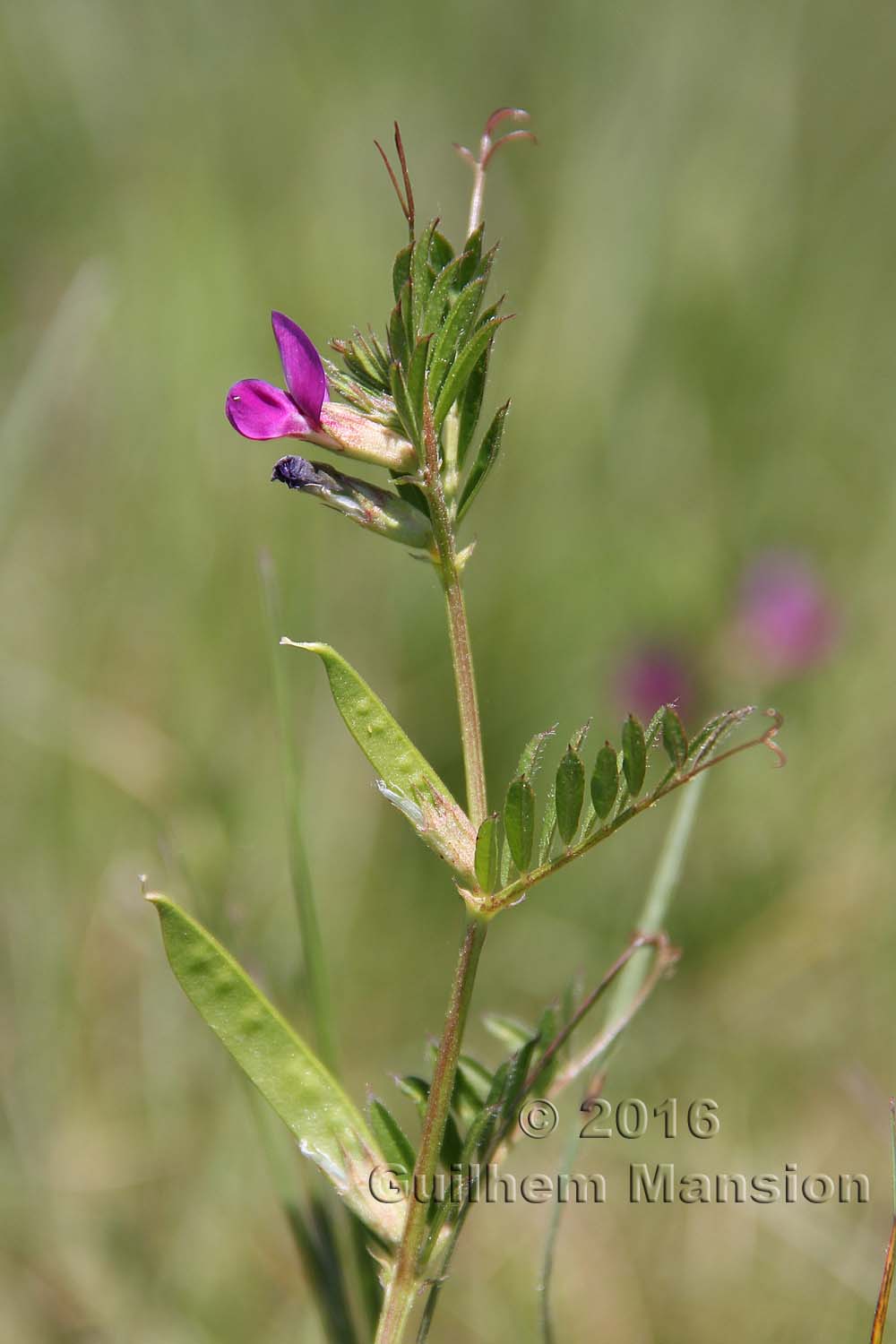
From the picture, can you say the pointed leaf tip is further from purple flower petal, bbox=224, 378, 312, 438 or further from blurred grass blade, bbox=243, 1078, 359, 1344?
blurred grass blade, bbox=243, 1078, 359, 1344

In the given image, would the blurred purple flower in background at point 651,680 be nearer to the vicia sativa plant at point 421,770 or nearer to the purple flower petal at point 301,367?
the vicia sativa plant at point 421,770

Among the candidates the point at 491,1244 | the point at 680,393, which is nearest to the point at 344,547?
the point at 680,393

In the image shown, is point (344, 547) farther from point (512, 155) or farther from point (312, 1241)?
point (312, 1241)

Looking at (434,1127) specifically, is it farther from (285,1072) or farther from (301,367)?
(301,367)

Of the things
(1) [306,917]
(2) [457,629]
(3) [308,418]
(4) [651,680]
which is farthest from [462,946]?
(4) [651,680]

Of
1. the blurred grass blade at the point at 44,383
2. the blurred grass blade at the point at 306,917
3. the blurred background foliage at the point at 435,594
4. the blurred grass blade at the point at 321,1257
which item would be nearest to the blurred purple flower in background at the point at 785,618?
the blurred background foliage at the point at 435,594

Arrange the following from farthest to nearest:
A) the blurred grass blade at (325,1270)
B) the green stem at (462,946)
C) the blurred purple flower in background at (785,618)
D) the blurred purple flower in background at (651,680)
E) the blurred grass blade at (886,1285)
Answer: the blurred purple flower in background at (785,618)
the blurred purple flower in background at (651,680)
the blurred grass blade at (325,1270)
the blurred grass blade at (886,1285)
the green stem at (462,946)
